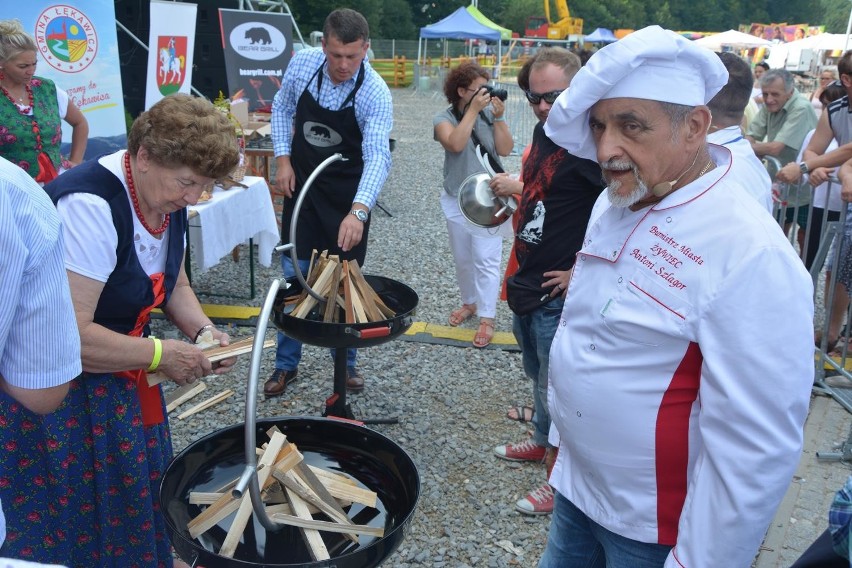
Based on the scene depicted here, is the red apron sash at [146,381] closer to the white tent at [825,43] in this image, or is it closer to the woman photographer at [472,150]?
the woman photographer at [472,150]

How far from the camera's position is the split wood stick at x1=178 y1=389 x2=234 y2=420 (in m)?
4.14

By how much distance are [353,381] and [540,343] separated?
5.37ft

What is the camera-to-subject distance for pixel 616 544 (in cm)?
175

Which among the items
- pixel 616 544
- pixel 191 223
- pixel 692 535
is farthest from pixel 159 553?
pixel 191 223

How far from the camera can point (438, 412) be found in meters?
4.34

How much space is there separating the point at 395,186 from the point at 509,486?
7660 mm

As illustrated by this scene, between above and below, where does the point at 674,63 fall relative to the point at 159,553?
above

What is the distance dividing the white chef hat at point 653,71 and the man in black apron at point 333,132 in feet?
6.54

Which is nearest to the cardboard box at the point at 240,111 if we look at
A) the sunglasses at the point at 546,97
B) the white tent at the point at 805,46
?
the sunglasses at the point at 546,97

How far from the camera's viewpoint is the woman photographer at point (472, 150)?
489cm

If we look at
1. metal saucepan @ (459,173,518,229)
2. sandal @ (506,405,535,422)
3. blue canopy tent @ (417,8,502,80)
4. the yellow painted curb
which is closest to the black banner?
the yellow painted curb

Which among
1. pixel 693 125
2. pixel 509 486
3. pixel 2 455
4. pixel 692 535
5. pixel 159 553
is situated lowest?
pixel 509 486

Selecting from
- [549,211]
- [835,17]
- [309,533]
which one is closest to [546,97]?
[549,211]

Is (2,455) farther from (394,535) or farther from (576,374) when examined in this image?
(576,374)
